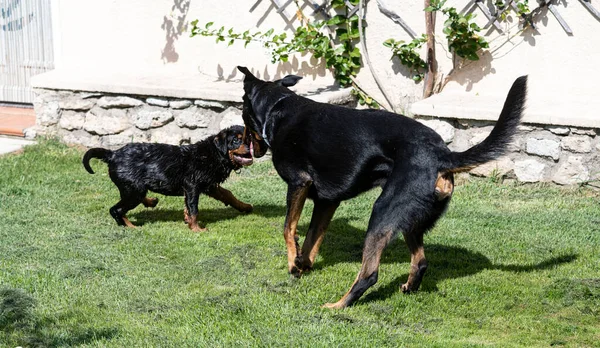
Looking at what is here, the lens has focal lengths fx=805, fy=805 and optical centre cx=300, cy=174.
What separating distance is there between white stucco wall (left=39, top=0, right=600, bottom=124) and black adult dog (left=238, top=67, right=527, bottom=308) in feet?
10.6

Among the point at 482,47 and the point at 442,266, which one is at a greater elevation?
the point at 482,47

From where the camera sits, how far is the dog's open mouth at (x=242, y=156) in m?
7.06

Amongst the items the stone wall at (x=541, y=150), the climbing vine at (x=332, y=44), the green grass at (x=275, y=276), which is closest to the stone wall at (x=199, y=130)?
the stone wall at (x=541, y=150)

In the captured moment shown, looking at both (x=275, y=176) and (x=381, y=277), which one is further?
(x=275, y=176)

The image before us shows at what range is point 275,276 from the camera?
584 cm

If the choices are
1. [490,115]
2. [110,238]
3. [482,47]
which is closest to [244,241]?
[110,238]

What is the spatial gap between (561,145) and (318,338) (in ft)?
15.3

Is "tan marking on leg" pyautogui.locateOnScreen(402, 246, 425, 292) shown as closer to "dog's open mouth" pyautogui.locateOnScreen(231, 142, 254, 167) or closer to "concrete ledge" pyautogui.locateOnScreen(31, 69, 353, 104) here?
"dog's open mouth" pyautogui.locateOnScreen(231, 142, 254, 167)

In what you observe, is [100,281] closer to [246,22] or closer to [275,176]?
[275,176]

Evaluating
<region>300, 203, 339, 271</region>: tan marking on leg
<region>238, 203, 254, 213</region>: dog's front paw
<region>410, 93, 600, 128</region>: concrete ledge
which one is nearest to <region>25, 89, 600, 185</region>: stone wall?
<region>410, 93, 600, 128</region>: concrete ledge

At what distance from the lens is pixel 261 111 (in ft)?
19.9

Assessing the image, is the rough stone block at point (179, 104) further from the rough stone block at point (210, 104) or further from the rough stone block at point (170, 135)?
the rough stone block at point (170, 135)

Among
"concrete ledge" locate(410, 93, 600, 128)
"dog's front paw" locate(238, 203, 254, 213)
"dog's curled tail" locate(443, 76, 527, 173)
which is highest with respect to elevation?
"dog's curled tail" locate(443, 76, 527, 173)

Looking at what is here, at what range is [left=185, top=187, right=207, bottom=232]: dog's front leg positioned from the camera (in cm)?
714
